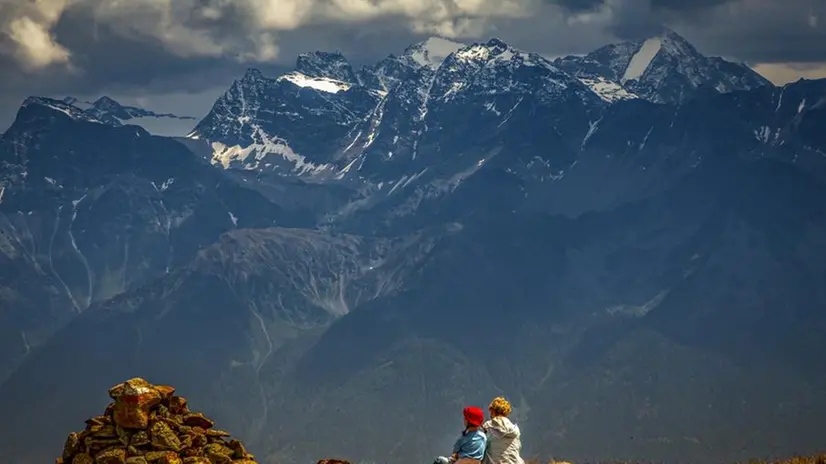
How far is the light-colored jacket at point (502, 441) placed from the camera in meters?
42.7

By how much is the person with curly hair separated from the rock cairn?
8665 millimetres

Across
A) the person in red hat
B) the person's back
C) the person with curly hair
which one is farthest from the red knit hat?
the person's back

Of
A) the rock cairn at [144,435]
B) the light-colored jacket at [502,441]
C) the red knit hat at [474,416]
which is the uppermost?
the rock cairn at [144,435]

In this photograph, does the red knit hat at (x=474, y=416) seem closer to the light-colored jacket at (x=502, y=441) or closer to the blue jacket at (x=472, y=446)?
the light-colored jacket at (x=502, y=441)

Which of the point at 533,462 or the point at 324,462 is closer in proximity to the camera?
the point at 324,462

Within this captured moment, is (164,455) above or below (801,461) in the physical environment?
above

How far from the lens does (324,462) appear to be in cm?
4784

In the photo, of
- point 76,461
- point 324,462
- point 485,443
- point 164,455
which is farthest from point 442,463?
point 76,461

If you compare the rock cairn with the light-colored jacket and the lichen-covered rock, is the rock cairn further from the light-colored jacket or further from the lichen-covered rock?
the light-colored jacket

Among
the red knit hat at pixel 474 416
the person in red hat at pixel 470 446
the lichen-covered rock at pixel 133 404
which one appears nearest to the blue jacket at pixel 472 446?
the person in red hat at pixel 470 446

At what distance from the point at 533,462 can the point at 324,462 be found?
11.6m

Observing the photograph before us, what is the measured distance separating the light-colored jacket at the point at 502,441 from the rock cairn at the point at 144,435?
28.4 feet

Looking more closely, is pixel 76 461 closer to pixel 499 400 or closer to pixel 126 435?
pixel 126 435

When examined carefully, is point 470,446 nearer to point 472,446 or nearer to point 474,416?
point 472,446
